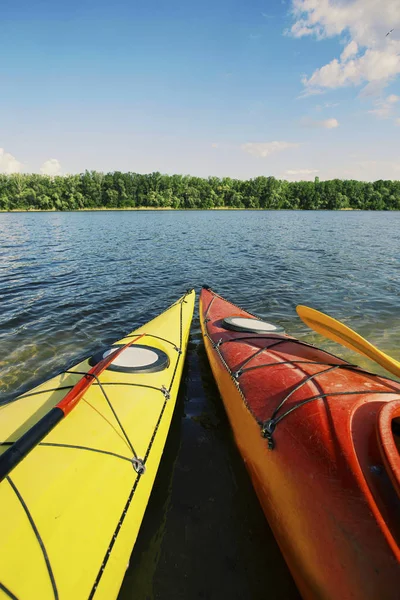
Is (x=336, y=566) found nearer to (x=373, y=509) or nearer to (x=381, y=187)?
(x=373, y=509)

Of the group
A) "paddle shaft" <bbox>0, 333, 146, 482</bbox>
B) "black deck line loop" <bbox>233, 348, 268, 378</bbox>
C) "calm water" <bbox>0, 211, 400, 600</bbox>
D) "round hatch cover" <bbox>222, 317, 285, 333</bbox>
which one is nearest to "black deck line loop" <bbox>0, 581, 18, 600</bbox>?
"paddle shaft" <bbox>0, 333, 146, 482</bbox>

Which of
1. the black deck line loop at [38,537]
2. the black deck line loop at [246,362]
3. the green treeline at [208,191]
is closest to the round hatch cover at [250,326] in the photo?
the black deck line loop at [246,362]

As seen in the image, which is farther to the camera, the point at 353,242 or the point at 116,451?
the point at 353,242

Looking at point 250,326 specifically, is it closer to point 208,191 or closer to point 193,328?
point 193,328

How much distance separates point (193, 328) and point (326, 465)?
5.03m

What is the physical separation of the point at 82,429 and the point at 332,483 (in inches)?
82.8

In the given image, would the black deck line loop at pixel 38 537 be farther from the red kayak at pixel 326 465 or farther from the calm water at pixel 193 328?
the red kayak at pixel 326 465

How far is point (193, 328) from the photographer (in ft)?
22.6

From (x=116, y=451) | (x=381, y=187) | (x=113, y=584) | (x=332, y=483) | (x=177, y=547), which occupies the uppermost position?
(x=381, y=187)

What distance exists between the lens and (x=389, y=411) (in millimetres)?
2125

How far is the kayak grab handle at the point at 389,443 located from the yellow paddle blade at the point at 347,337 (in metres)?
0.71

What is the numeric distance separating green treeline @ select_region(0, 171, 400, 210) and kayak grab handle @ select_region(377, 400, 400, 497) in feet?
282

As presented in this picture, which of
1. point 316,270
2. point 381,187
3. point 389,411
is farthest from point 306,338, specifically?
point 381,187

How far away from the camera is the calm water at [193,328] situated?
2498mm
